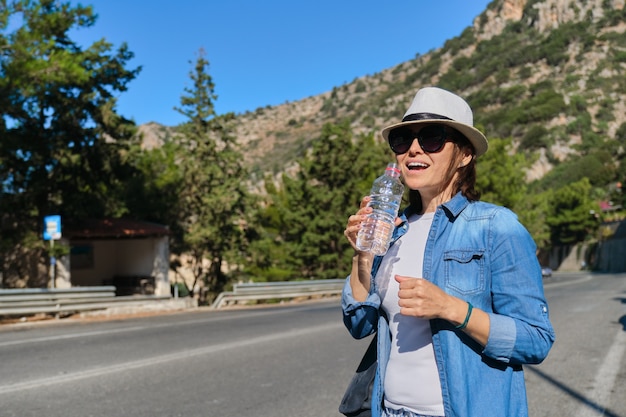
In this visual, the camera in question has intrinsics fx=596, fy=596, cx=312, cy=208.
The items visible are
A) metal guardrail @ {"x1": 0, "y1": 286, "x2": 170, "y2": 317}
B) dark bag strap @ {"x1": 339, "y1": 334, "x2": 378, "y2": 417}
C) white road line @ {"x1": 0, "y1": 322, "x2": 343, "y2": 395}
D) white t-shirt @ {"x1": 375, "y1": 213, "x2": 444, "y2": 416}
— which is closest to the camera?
white t-shirt @ {"x1": 375, "y1": 213, "x2": 444, "y2": 416}

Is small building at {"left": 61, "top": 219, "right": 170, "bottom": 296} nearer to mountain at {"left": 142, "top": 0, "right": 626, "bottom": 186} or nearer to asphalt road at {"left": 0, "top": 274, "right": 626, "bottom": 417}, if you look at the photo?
asphalt road at {"left": 0, "top": 274, "right": 626, "bottom": 417}

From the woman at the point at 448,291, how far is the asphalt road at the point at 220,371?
12.5ft

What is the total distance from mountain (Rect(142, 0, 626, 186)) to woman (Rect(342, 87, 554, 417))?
258 ft

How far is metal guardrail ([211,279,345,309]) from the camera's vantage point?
22453 millimetres

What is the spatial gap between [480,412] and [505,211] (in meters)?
0.66

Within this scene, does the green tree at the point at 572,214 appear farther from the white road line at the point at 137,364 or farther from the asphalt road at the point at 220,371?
the white road line at the point at 137,364

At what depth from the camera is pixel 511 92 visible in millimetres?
110125

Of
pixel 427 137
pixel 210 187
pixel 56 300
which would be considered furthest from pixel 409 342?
pixel 210 187

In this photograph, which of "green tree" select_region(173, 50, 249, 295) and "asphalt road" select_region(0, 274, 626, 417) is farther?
"green tree" select_region(173, 50, 249, 295)

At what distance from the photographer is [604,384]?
7.05 m

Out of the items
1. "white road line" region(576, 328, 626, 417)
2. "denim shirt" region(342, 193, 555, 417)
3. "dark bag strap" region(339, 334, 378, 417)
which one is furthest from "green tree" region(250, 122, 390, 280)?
"denim shirt" region(342, 193, 555, 417)

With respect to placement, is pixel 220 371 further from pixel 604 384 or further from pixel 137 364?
pixel 604 384

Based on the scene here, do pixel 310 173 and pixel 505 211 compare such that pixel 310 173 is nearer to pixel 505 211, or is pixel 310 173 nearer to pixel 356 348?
pixel 356 348

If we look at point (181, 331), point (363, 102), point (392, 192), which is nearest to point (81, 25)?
point (181, 331)
